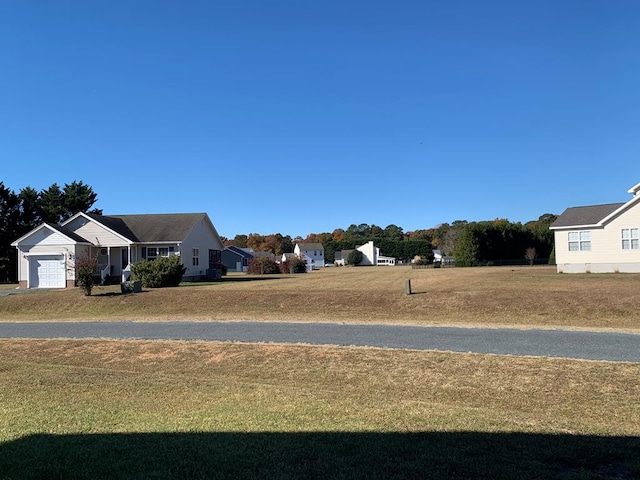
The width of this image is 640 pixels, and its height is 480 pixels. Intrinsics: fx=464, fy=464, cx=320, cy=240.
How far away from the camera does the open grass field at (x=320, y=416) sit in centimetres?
440

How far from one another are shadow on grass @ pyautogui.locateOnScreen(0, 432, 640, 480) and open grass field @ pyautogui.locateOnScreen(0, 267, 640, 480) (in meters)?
0.02

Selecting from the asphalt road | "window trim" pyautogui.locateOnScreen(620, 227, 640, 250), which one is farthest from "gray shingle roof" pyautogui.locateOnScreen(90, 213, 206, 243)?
"window trim" pyautogui.locateOnScreen(620, 227, 640, 250)

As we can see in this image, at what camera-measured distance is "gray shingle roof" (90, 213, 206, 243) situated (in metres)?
35.1

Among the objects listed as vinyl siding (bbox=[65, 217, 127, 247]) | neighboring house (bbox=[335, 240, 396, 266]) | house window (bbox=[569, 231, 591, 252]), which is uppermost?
vinyl siding (bbox=[65, 217, 127, 247])

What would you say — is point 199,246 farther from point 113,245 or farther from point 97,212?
point 97,212

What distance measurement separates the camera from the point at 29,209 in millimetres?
48469

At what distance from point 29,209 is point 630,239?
53.6m

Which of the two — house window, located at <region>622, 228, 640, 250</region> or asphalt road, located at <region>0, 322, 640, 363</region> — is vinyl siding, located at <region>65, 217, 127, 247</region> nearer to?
asphalt road, located at <region>0, 322, 640, 363</region>

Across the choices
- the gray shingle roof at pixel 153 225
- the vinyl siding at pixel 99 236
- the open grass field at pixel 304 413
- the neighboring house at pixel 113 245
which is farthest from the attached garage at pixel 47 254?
the open grass field at pixel 304 413

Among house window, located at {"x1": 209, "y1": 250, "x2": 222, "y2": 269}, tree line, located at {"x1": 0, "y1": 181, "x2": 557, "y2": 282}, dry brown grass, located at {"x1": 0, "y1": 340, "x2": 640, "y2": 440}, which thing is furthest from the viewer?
tree line, located at {"x1": 0, "y1": 181, "x2": 557, "y2": 282}

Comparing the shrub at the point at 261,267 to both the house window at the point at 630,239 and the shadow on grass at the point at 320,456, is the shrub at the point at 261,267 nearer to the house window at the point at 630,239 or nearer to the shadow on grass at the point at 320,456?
the house window at the point at 630,239

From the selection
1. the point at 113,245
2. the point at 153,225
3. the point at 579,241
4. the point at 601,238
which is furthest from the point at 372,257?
the point at 113,245

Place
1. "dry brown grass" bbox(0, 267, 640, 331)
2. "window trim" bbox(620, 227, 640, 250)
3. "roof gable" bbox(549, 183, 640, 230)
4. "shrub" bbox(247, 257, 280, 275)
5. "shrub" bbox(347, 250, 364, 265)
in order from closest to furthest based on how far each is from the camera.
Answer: "dry brown grass" bbox(0, 267, 640, 331), "window trim" bbox(620, 227, 640, 250), "roof gable" bbox(549, 183, 640, 230), "shrub" bbox(247, 257, 280, 275), "shrub" bbox(347, 250, 364, 265)

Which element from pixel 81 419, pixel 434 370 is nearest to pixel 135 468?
pixel 81 419
